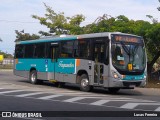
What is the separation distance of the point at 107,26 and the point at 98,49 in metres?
11.9

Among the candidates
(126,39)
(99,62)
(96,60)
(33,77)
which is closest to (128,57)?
(126,39)

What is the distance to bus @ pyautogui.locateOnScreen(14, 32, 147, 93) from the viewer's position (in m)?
20.2

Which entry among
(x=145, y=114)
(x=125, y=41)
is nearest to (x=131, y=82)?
(x=125, y=41)

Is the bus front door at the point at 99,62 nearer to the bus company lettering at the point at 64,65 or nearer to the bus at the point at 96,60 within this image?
the bus at the point at 96,60

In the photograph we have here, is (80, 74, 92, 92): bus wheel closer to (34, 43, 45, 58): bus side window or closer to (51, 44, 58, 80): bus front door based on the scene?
(51, 44, 58, 80): bus front door

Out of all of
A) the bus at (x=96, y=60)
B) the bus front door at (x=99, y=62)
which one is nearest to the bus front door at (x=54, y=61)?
the bus at (x=96, y=60)

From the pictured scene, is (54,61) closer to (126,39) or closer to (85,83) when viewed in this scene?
(85,83)

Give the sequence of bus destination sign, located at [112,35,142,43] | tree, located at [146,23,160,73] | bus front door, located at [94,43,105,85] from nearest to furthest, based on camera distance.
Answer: bus destination sign, located at [112,35,142,43]
bus front door, located at [94,43,105,85]
tree, located at [146,23,160,73]

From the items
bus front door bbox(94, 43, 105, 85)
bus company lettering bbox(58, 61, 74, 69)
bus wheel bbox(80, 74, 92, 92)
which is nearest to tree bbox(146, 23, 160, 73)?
bus company lettering bbox(58, 61, 74, 69)

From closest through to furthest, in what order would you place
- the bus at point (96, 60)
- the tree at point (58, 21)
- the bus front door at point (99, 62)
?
1. the bus at point (96, 60)
2. the bus front door at point (99, 62)
3. the tree at point (58, 21)

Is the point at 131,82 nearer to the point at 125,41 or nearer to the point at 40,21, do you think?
the point at 125,41

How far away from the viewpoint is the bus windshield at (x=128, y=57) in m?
20.3

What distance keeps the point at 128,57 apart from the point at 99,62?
60.5 inches

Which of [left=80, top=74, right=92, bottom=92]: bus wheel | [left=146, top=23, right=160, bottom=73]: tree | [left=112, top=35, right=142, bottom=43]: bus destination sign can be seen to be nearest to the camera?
[left=112, top=35, right=142, bottom=43]: bus destination sign
